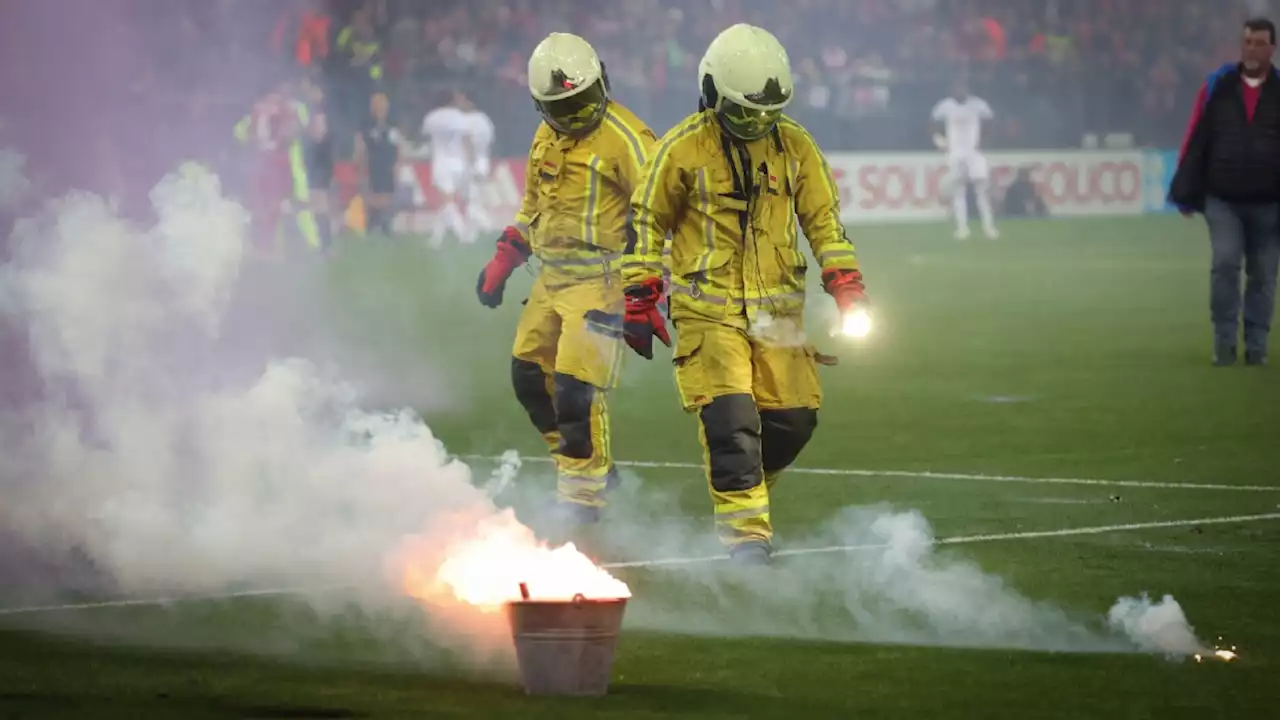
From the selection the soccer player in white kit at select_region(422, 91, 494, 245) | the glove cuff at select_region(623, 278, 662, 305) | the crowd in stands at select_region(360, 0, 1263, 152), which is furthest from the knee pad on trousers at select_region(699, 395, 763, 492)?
the crowd in stands at select_region(360, 0, 1263, 152)

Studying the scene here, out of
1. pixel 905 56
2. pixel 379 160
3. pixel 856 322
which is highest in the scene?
pixel 905 56

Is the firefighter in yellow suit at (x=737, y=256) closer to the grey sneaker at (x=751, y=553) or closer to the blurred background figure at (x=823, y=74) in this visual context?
the grey sneaker at (x=751, y=553)

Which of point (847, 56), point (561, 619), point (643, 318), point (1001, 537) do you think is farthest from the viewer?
point (847, 56)

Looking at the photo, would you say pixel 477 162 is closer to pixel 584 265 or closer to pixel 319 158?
pixel 319 158

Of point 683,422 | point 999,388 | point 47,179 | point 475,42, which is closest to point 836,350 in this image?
point 999,388

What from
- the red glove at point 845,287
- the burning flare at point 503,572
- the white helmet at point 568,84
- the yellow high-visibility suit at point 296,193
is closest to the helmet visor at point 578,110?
the white helmet at point 568,84

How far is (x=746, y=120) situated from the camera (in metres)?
7.90

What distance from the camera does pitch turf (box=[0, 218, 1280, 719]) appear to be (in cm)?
605

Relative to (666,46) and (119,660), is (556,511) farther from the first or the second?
(666,46)

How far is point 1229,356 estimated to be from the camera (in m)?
15.4

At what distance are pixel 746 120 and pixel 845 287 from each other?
74 centimetres

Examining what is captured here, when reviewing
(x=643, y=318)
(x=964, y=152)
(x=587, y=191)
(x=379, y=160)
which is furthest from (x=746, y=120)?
(x=964, y=152)

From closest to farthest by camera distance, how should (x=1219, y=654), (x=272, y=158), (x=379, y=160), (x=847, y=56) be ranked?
1. (x=1219, y=654)
2. (x=272, y=158)
3. (x=379, y=160)
4. (x=847, y=56)

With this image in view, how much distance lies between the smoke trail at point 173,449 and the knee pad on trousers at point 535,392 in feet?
1.82
